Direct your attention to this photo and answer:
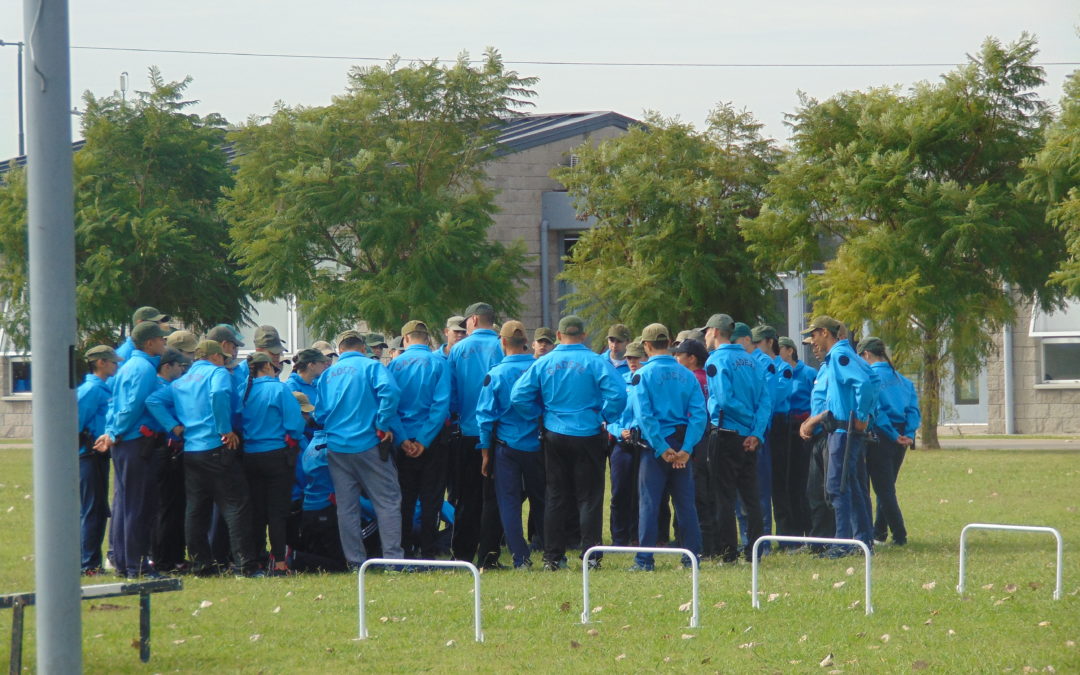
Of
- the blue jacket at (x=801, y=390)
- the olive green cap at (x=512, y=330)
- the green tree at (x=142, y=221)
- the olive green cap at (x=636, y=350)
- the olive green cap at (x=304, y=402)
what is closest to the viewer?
the olive green cap at (x=512, y=330)

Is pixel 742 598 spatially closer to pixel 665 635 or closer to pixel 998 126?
pixel 665 635

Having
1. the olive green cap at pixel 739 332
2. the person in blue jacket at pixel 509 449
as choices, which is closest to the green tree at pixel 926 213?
the olive green cap at pixel 739 332

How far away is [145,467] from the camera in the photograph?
1093 centimetres

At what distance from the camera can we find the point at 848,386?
38.2 feet

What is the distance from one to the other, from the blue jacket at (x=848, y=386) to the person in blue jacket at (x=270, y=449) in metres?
4.42

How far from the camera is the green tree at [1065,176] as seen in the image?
21891 mm

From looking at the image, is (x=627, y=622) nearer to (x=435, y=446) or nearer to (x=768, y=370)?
(x=435, y=446)

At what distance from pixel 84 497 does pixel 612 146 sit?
18692 millimetres

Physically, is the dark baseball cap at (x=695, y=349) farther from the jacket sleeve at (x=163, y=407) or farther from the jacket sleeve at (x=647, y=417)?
the jacket sleeve at (x=163, y=407)

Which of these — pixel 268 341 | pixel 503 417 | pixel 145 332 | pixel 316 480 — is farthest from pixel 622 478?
pixel 145 332

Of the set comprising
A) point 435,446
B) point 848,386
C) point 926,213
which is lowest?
point 435,446

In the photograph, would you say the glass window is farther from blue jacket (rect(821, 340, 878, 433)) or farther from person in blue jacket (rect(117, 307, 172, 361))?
person in blue jacket (rect(117, 307, 172, 361))

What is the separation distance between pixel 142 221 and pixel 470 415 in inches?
663

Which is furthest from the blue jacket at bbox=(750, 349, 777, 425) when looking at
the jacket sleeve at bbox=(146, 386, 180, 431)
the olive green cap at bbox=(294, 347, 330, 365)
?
the jacket sleeve at bbox=(146, 386, 180, 431)
